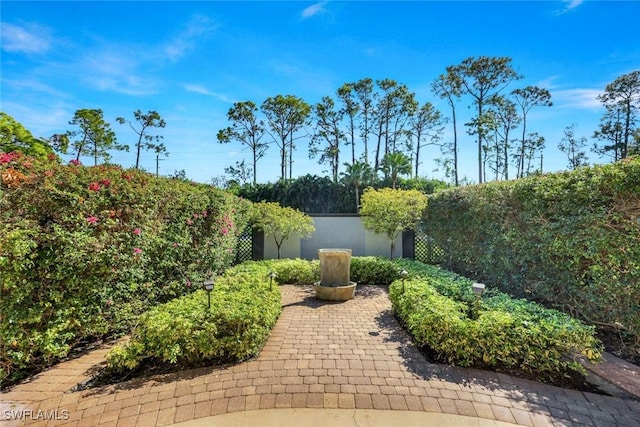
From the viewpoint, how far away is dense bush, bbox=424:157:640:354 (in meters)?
3.56

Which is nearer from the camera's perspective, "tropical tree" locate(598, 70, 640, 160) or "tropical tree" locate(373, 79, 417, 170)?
Result: "tropical tree" locate(598, 70, 640, 160)

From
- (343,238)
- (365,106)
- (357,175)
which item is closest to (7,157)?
(343,238)

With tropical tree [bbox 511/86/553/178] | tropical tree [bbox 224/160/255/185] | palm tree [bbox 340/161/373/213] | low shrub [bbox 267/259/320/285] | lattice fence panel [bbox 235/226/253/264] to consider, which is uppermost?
tropical tree [bbox 511/86/553/178]

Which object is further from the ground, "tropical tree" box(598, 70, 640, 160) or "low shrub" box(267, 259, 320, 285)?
"tropical tree" box(598, 70, 640, 160)

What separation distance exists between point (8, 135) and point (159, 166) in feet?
62.7

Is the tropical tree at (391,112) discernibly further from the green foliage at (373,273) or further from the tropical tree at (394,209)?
the green foliage at (373,273)

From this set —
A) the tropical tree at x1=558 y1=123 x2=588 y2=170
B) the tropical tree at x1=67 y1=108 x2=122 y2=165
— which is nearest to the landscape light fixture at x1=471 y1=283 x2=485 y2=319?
the tropical tree at x1=67 y1=108 x2=122 y2=165

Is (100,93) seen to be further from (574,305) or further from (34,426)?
(574,305)

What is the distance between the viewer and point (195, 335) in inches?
136

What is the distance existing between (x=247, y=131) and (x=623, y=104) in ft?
102

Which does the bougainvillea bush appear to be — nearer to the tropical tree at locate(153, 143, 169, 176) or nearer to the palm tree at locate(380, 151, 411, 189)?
the palm tree at locate(380, 151, 411, 189)

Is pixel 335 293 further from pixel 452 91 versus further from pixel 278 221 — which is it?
pixel 452 91

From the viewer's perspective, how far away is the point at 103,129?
26328mm

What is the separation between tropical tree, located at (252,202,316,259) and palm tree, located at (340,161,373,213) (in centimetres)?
1233
